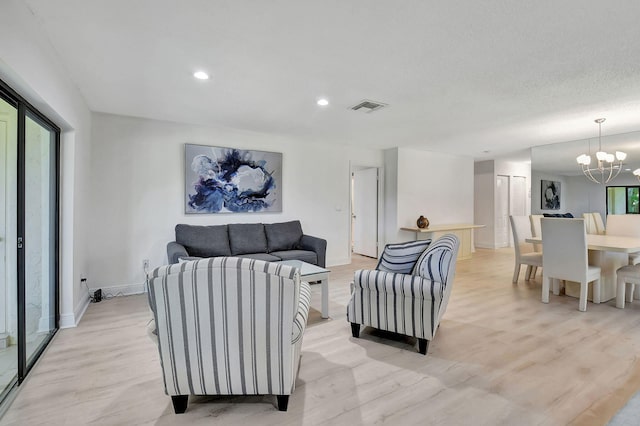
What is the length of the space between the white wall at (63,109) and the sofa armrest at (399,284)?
259 centimetres

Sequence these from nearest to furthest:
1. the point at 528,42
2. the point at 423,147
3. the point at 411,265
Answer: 1. the point at 528,42
2. the point at 411,265
3. the point at 423,147

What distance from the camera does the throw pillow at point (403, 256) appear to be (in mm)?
2510

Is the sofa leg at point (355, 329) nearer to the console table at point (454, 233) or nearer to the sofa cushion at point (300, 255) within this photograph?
the sofa cushion at point (300, 255)

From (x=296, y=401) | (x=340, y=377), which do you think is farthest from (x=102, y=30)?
(x=340, y=377)

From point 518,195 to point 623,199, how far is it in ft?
10.3

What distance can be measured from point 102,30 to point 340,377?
278 centimetres

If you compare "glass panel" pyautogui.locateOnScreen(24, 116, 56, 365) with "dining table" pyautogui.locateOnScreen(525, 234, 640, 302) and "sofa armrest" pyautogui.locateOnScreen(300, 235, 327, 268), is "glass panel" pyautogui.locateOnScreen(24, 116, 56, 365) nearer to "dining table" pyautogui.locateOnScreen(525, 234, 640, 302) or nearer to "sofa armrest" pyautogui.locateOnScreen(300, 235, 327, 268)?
"sofa armrest" pyautogui.locateOnScreen(300, 235, 327, 268)

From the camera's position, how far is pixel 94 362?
2289 millimetres

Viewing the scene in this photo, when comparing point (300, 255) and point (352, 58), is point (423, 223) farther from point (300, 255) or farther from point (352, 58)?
point (352, 58)

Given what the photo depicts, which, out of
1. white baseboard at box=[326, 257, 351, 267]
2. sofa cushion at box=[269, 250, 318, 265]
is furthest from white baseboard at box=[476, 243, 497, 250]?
sofa cushion at box=[269, 250, 318, 265]

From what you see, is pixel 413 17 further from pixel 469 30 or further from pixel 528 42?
pixel 528 42

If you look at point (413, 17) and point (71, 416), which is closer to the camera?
point (71, 416)

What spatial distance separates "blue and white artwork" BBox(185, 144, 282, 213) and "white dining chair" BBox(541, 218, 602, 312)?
3659mm

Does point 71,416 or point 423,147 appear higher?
point 423,147
